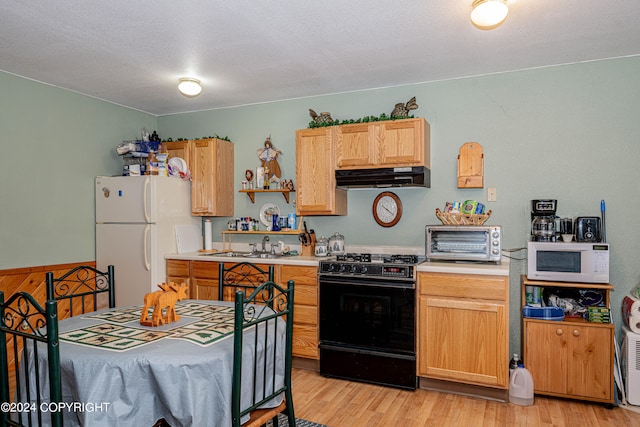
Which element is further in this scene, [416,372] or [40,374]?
[416,372]

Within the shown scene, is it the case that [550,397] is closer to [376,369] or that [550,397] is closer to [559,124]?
[376,369]

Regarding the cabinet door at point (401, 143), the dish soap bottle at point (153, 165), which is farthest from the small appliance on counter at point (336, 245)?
the dish soap bottle at point (153, 165)

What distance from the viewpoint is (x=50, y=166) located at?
4012 mm

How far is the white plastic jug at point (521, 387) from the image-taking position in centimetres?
308

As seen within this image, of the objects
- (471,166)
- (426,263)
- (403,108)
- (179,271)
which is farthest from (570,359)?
(179,271)

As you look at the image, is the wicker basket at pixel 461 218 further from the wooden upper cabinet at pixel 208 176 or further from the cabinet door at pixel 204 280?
the wooden upper cabinet at pixel 208 176

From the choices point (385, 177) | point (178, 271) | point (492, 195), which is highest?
point (385, 177)

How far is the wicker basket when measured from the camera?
355 centimetres

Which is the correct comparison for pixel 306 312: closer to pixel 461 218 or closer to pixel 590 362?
pixel 461 218

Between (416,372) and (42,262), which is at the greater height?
(42,262)

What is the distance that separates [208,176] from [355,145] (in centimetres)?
162

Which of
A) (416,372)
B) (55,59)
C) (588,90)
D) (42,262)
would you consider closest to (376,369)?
(416,372)

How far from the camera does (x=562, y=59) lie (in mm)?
3381

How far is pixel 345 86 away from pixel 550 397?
2.98 m
